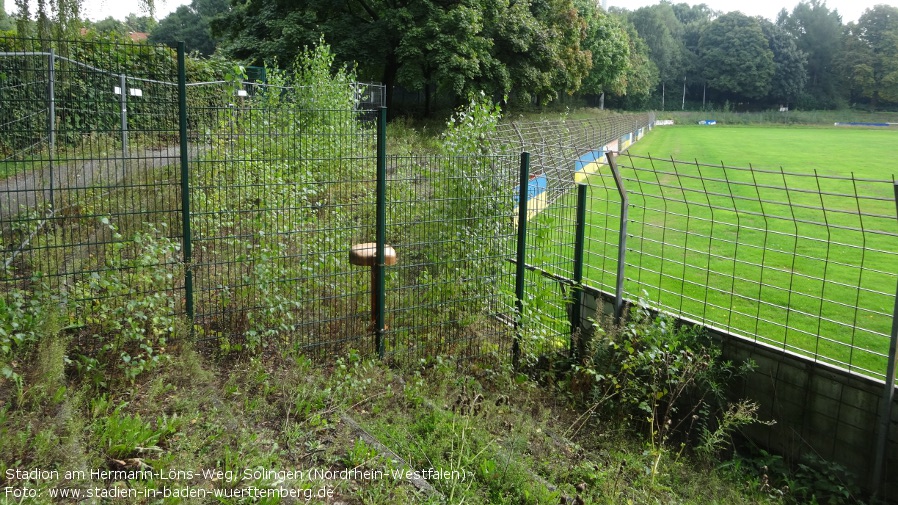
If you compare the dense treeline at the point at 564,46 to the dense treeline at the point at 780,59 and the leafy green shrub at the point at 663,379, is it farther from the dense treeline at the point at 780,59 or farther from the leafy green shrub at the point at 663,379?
the leafy green shrub at the point at 663,379

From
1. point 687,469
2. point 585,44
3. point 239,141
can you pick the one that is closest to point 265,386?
point 239,141

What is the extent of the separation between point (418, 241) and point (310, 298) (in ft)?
4.35

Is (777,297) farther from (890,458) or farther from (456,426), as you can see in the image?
(456,426)

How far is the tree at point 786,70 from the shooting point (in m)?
90.4

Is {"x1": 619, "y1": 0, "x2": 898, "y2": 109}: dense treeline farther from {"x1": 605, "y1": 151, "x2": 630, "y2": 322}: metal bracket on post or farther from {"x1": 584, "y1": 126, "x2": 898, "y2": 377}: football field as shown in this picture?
{"x1": 605, "y1": 151, "x2": 630, "y2": 322}: metal bracket on post

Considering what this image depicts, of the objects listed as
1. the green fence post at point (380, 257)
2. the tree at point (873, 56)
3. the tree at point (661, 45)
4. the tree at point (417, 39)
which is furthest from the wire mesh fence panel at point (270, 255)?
the tree at point (661, 45)

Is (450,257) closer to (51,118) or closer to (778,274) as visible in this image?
(51,118)

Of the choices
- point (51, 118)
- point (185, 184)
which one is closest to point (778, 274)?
point (185, 184)

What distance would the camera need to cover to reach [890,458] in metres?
4.99

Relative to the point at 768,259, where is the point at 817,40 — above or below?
above

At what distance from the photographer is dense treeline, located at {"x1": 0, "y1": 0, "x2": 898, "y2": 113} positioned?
25.9 metres

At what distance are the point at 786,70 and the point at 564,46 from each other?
69.7 m

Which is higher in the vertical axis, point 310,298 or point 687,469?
point 310,298

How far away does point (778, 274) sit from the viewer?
34.4ft
